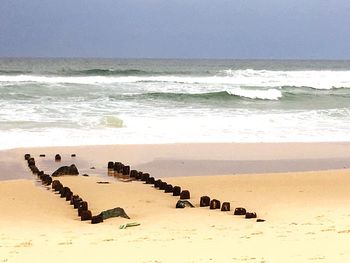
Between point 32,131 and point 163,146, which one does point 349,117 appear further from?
point 32,131

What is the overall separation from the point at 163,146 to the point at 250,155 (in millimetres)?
1824

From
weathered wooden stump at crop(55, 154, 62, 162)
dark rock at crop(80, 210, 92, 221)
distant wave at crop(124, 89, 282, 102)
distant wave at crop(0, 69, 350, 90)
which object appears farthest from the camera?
distant wave at crop(0, 69, 350, 90)

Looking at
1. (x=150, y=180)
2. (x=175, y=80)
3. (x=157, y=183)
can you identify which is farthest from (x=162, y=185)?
(x=175, y=80)

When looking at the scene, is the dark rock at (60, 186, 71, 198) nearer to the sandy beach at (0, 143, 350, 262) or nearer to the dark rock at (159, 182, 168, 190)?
the sandy beach at (0, 143, 350, 262)

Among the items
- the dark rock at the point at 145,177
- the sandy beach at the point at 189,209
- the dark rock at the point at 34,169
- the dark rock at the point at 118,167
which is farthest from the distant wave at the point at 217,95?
the dark rock at the point at 145,177

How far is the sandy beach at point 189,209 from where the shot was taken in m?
5.10

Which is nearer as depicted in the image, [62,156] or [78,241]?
[78,241]

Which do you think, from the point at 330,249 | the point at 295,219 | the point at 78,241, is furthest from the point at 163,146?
the point at 330,249

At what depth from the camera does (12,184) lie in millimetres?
8586

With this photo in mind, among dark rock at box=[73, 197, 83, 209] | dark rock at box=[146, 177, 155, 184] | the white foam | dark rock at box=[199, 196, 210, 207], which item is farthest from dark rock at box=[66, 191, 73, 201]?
the white foam

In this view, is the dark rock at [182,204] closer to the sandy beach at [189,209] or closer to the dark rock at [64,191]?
the sandy beach at [189,209]

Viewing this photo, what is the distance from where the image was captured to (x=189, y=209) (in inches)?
284

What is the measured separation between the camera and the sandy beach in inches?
201

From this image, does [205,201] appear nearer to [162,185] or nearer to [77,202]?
[162,185]
